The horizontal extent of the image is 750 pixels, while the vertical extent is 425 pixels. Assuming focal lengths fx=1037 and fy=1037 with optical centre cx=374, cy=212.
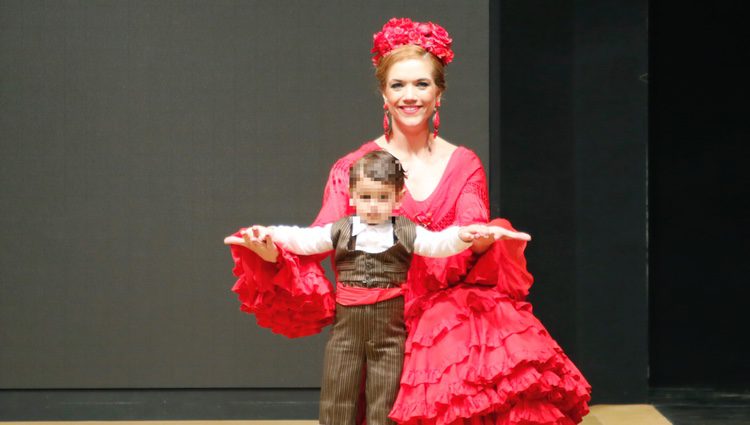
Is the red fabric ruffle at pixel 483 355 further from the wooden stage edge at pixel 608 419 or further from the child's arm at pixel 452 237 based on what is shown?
the wooden stage edge at pixel 608 419

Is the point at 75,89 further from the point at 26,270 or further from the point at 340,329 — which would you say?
the point at 340,329

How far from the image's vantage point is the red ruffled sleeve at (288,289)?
2.89m

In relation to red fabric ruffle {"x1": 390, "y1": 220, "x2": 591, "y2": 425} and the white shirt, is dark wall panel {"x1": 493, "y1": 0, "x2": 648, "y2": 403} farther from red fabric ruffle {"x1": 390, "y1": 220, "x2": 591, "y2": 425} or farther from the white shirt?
the white shirt

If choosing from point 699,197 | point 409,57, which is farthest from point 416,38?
point 699,197

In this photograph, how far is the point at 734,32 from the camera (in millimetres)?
4852

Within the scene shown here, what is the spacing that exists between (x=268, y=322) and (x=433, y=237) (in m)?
0.56

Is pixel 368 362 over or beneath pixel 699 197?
beneath

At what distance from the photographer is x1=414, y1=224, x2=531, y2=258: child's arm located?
2791mm

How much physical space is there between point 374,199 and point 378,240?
0.12m

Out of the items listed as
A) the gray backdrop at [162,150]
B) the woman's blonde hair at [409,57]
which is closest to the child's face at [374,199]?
the woman's blonde hair at [409,57]

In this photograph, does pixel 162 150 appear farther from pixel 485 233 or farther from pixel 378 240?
pixel 485 233

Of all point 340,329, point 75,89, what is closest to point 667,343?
point 340,329

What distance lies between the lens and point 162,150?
14.7 feet

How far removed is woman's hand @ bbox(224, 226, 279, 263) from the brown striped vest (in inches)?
7.2
